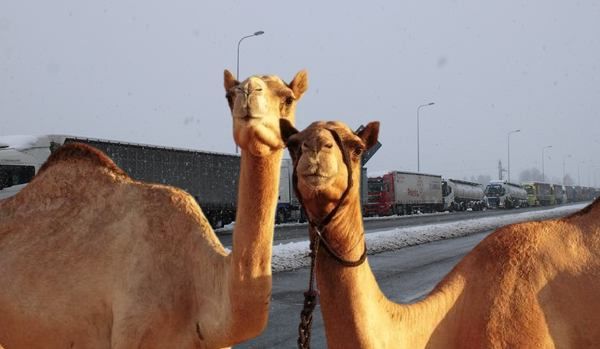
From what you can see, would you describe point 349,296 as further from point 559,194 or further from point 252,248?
point 559,194

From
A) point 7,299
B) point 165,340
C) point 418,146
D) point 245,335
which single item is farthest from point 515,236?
point 418,146

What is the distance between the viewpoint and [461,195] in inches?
2461

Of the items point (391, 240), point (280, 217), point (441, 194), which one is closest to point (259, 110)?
point (391, 240)

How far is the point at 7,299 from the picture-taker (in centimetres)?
440

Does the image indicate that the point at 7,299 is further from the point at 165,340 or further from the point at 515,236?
the point at 515,236

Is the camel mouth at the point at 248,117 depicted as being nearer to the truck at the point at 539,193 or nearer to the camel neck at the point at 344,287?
the camel neck at the point at 344,287

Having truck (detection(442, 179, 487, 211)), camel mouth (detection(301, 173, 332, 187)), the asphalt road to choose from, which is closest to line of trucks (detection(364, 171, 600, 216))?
truck (detection(442, 179, 487, 211))

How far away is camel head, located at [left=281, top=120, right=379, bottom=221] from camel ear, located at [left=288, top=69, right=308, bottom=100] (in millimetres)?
584

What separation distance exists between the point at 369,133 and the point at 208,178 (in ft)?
78.9

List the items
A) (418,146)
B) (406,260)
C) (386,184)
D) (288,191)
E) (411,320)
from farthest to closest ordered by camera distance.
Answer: (418,146) → (386,184) → (288,191) → (406,260) → (411,320)

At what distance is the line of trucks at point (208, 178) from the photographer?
1675cm

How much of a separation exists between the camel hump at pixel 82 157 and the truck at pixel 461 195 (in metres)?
57.0

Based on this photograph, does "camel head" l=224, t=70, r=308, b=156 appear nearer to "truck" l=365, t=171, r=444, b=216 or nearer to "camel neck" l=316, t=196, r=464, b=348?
"camel neck" l=316, t=196, r=464, b=348

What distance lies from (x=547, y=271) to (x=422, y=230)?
21551 millimetres
